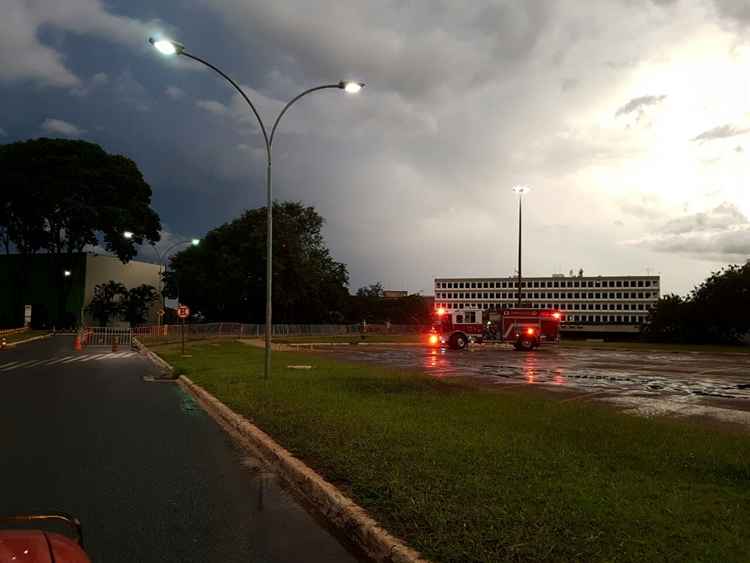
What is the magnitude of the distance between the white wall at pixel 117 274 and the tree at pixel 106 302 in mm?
937

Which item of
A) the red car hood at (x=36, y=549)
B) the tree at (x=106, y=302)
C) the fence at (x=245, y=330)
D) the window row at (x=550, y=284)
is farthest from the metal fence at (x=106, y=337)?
the window row at (x=550, y=284)

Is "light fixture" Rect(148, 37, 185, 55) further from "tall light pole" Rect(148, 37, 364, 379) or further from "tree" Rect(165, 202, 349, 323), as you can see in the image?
"tree" Rect(165, 202, 349, 323)

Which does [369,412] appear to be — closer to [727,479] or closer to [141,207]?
[727,479]

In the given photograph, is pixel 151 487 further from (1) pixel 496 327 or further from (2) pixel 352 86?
(1) pixel 496 327

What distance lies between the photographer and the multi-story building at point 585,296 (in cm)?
15262

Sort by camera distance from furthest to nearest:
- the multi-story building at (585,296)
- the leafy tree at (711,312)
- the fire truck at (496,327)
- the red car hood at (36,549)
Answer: the multi-story building at (585,296)
the leafy tree at (711,312)
the fire truck at (496,327)
the red car hood at (36,549)

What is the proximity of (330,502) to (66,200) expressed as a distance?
72.4 meters

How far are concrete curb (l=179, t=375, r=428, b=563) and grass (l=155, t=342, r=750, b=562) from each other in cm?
13

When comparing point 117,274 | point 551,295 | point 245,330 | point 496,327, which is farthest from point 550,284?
point 496,327

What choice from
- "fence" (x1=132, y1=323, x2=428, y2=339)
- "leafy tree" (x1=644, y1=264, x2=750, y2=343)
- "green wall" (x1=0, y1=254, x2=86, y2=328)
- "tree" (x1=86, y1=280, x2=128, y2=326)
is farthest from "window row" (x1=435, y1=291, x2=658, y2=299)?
"green wall" (x1=0, y1=254, x2=86, y2=328)

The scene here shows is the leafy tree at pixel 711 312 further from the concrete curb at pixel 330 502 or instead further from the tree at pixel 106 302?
the tree at pixel 106 302

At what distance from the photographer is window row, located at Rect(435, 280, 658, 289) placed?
15312 cm

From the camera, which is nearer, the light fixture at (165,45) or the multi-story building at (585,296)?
the light fixture at (165,45)

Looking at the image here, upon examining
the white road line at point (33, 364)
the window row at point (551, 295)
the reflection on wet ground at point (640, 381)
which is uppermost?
the window row at point (551, 295)
